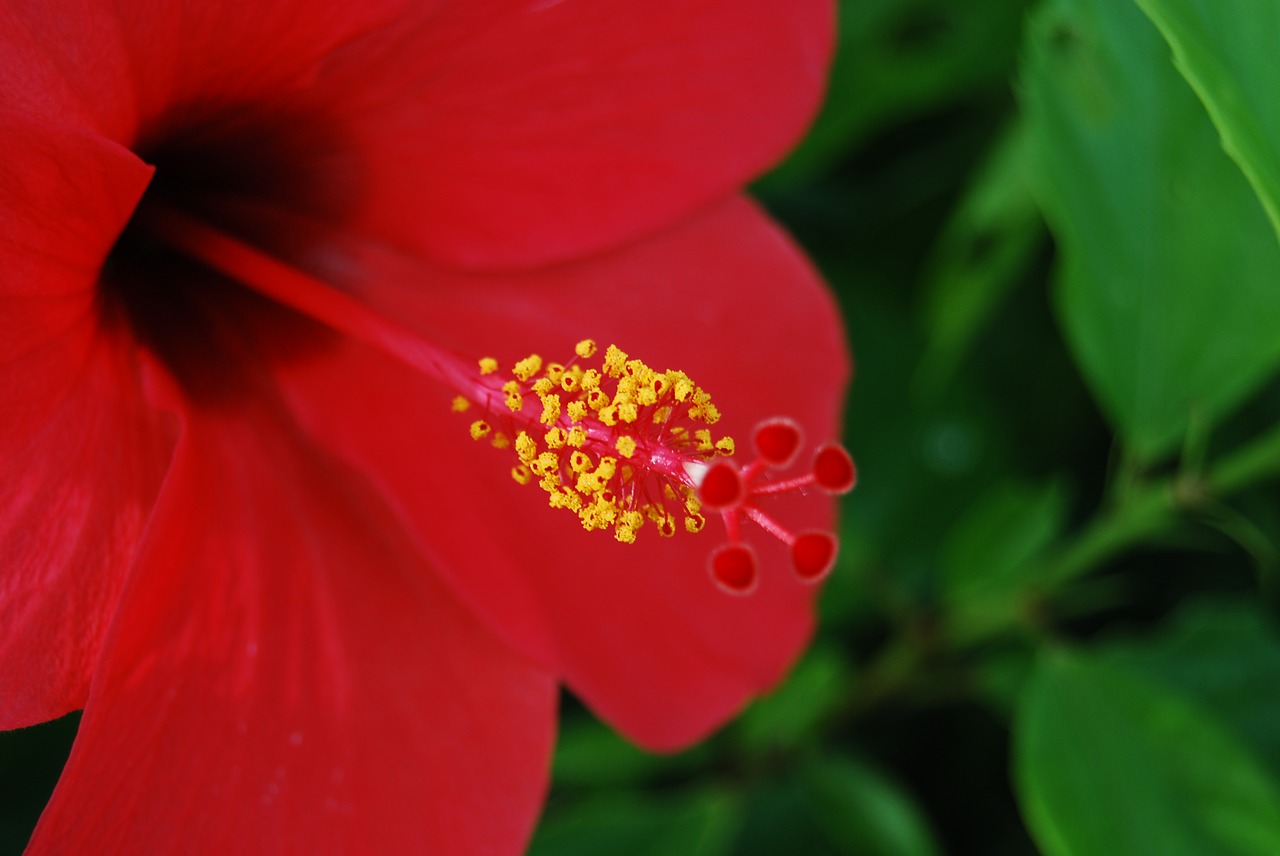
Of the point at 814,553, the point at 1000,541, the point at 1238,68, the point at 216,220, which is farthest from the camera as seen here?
the point at 1000,541

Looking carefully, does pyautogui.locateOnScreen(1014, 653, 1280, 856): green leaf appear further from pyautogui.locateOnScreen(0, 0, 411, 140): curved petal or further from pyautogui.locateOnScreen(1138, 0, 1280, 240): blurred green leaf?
pyautogui.locateOnScreen(0, 0, 411, 140): curved petal

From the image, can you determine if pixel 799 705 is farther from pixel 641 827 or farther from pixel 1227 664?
pixel 1227 664

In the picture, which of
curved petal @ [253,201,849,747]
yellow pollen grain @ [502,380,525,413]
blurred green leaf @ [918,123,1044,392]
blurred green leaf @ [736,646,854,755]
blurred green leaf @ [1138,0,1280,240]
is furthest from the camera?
blurred green leaf @ [736,646,854,755]

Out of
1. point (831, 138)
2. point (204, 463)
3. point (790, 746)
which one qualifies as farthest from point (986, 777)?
point (204, 463)

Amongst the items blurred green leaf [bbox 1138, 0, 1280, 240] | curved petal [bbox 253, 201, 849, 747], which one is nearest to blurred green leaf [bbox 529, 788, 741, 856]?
curved petal [bbox 253, 201, 849, 747]

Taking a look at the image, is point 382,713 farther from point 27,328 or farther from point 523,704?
point 27,328

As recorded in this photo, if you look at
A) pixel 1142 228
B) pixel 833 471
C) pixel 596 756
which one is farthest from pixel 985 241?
pixel 596 756
